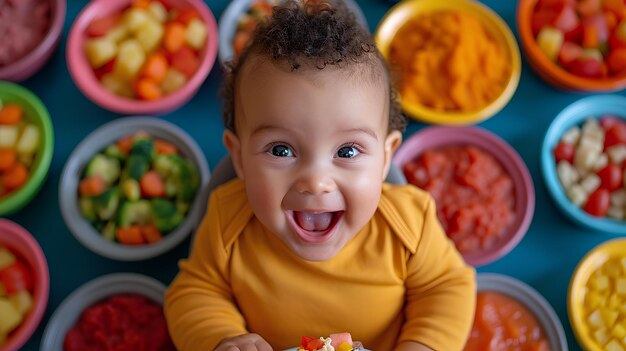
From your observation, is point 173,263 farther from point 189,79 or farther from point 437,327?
point 437,327

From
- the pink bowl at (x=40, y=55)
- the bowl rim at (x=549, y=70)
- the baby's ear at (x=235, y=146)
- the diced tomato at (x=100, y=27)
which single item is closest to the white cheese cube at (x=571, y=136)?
the bowl rim at (x=549, y=70)

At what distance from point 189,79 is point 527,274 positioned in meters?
0.90

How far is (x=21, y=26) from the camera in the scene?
1513 millimetres

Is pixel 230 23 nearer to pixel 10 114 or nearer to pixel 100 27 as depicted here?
pixel 100 27

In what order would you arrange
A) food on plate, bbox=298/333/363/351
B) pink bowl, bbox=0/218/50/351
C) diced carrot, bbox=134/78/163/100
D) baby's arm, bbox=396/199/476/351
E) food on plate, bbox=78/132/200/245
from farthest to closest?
1. diced carrot, bbox=134/78/163/100
2. food on plate, bbox=78/132/200/245
3. pink bowl, bbox=0/218/50/351
4. baby's arm, bbox=396/199/476/351
5. food on plate, bbox=298/333/363/351

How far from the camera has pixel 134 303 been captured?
130 cm

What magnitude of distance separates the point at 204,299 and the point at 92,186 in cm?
49

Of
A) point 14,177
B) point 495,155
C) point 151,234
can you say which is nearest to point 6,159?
point 14,177

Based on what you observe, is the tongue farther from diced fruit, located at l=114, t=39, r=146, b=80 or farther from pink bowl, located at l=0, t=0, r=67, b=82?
pink bowl, located at l=0, t=0, r=67, b=82

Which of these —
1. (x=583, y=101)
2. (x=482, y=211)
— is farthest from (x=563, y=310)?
(x=583, y=101)

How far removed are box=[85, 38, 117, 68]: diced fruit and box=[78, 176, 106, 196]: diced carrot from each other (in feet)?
0.96

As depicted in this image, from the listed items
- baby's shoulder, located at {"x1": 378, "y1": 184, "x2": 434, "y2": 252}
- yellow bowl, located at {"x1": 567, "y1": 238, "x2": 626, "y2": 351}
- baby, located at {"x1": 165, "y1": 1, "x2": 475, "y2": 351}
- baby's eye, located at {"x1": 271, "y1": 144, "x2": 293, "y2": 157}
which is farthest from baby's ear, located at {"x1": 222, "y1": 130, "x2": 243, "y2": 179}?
yellow bowl, located at {"x1": 567, "y1": 238, "x2": 626, "y2": 351}

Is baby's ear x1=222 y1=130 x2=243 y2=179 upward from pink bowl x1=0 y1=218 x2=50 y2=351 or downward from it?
upward

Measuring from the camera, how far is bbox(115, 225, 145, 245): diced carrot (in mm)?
1338
